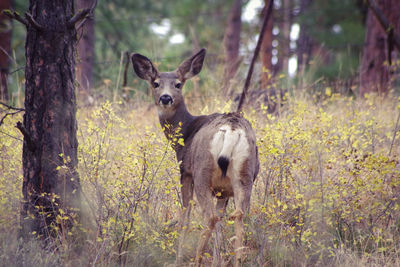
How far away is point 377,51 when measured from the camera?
36.2 ft

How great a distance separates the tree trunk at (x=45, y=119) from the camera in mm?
4398

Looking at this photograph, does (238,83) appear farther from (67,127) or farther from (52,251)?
(52,251)

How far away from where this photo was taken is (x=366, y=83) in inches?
436

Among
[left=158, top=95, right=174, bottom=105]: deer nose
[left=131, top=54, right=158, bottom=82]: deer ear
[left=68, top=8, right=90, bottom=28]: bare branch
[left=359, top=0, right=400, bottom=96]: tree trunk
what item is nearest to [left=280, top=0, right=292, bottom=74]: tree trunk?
[left=359, top=0, right=400, bottom=96]: tree trunk

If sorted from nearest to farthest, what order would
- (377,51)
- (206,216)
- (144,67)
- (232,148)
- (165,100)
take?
(232,148) < (206,216) < (165,100) < (144,67) < (377,51)

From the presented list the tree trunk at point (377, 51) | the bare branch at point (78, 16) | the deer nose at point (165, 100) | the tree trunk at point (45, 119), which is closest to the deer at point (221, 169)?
the deer nose at point (165, 100)

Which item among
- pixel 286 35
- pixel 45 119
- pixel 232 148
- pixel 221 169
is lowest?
pixel 221 169

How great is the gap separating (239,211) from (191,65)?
2620 millimetres

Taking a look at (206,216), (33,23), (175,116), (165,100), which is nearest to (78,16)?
(33,23)

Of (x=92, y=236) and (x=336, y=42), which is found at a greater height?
(x=336, y=42)

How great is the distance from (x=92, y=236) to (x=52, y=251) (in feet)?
A: 1.25

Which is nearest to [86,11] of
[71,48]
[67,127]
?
[71,48]

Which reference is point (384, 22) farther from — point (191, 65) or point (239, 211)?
point (191, 65)

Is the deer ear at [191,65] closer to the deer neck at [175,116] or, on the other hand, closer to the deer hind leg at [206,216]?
the deer neck at [175,116]
